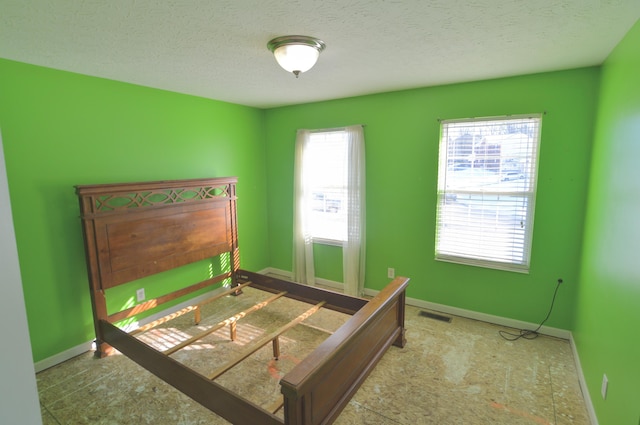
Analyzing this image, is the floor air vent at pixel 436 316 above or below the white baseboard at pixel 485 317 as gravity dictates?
below

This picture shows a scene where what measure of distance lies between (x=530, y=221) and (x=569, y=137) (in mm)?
804

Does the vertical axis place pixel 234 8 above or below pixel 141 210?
above

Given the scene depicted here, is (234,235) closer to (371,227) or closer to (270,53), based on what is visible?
(371,227)

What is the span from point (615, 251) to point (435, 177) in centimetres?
174

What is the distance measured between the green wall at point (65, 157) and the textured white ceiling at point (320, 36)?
0.20m

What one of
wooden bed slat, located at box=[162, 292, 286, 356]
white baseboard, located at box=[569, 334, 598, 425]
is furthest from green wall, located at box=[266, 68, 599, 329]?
wooden bed slat, located at box=[162, 292, 286, 356]

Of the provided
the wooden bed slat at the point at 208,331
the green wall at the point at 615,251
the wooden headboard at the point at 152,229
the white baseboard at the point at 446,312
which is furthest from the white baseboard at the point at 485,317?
the wooden headboard at the point at 152,229

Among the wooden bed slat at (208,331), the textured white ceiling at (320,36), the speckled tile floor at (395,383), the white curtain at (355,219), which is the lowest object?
the speckled tile floor at (395,383)

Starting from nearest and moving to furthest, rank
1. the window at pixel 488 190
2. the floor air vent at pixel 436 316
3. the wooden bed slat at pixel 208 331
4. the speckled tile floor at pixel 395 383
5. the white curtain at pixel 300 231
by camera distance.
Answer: the speckled tile floor at pixel 395 383 < the wooden bed slat at pixel 208 331 < the window at pixel 488 190 < the floor air vent at pixel 436 316 < the white curtain at pixel 300 231

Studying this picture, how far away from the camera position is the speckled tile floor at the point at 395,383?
2117 mm

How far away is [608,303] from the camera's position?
6.49 ft

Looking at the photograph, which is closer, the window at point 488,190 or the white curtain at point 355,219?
the window at point 488,190

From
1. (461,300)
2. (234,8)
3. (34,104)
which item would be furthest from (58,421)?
(461,300)

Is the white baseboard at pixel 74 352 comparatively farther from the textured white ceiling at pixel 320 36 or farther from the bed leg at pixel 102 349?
the textured white ceiling at pixel 320 36
